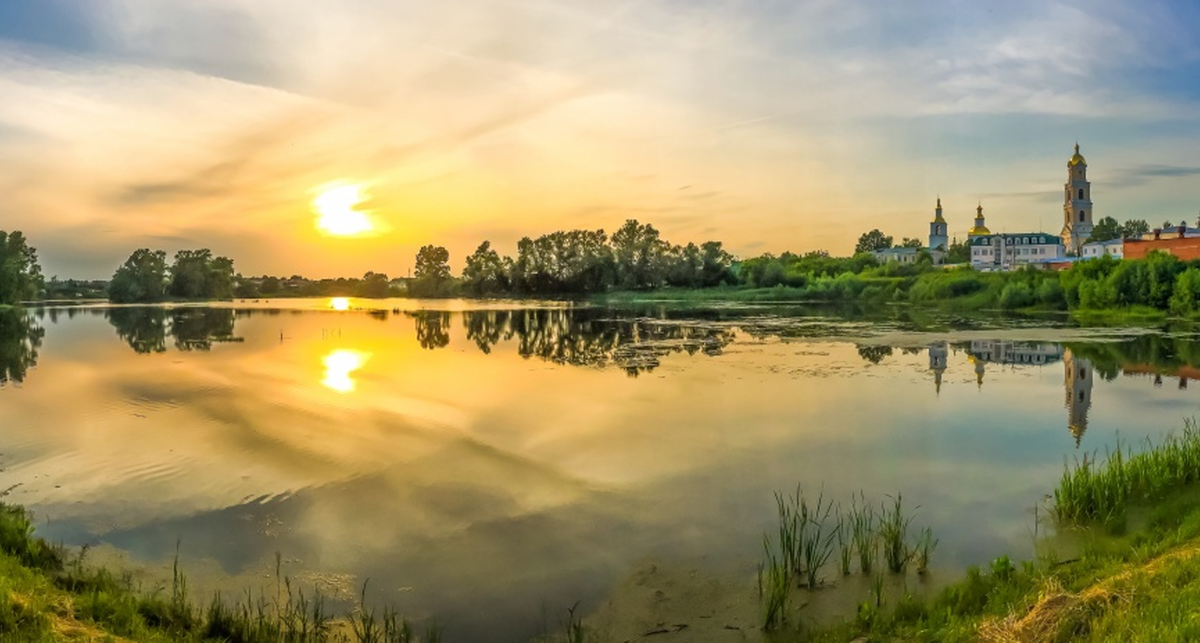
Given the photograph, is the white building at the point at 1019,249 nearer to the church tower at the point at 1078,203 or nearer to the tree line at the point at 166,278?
the church tower at the point at 1078,203

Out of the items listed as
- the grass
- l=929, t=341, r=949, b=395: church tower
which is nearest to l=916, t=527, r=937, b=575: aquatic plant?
the grass

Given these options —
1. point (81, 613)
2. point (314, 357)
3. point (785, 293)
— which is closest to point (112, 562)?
point (81, 613)

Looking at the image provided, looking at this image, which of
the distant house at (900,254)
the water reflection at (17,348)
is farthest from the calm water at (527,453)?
the distant house at (900,254)

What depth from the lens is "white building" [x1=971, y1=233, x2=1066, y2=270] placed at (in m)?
121

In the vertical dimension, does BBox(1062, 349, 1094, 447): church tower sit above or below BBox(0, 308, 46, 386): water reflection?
below

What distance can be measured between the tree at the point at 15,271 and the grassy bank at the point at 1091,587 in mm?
95465

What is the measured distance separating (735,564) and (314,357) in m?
27.8

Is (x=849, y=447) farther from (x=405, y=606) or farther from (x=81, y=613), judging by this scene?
(x=81, y=613)

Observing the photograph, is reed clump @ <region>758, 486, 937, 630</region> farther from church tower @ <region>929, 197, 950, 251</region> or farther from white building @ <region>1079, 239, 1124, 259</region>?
church tower @ <region>929, 197, 950, 251</region>

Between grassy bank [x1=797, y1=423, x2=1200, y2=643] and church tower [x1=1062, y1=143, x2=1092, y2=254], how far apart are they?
127 metres

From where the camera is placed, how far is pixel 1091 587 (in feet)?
21.4

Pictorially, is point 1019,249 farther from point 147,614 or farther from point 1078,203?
point 147,614

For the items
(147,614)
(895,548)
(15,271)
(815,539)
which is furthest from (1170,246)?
(15,271)

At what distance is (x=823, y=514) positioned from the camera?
10.5m
